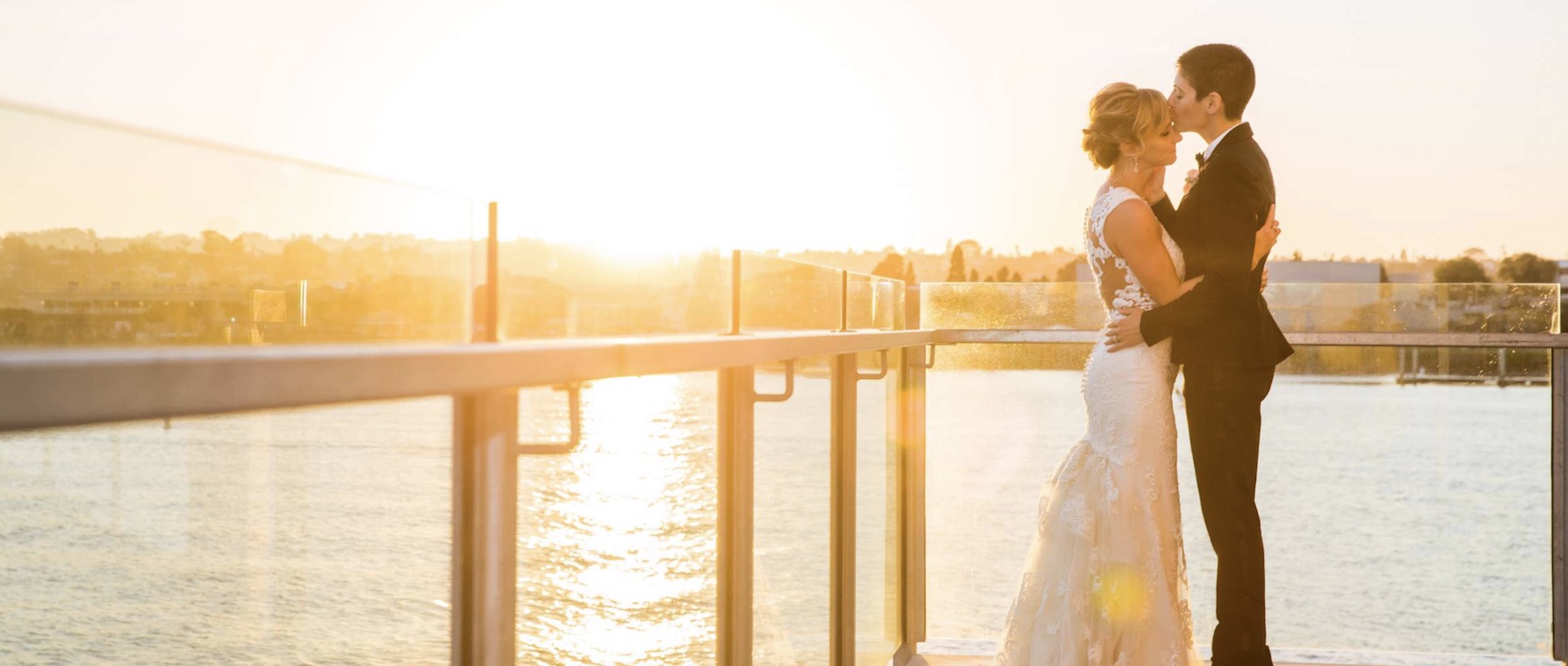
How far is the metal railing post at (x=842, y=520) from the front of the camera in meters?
3.32

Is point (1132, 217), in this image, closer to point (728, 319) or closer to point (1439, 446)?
point (728, 319)

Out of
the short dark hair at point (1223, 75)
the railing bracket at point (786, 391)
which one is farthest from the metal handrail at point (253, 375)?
the short dark hair at point (1223, 75)

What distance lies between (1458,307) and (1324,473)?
6897 centimetres

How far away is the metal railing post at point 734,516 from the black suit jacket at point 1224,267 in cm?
131

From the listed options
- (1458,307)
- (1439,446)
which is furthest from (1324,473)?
(1458,307)

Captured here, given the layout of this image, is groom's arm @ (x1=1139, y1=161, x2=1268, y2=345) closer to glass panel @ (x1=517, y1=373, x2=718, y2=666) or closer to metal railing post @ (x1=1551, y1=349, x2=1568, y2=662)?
glass panel @ (x1=517, y1=373, x2=718, y2=666)

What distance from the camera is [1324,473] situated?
68.9 metres

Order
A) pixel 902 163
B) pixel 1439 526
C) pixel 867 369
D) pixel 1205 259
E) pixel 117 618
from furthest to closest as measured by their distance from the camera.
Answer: pixel 1439 526
pixel 902 163
pixel 867 369
pixel 1205 259
pixel 117 618

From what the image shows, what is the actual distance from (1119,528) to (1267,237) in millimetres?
775

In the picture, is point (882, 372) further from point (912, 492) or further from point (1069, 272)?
point (1069, 272)

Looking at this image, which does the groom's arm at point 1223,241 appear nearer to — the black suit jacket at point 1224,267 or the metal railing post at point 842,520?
the black suit jacket at point 1224,267

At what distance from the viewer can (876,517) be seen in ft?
13.1

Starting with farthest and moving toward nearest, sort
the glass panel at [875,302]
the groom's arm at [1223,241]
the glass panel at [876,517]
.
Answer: the glass panel at [875,302]
the glass panel at [876,517]
the groom's arm at [1223,241]

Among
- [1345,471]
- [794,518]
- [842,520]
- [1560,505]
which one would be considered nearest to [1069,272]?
[1560,505]
